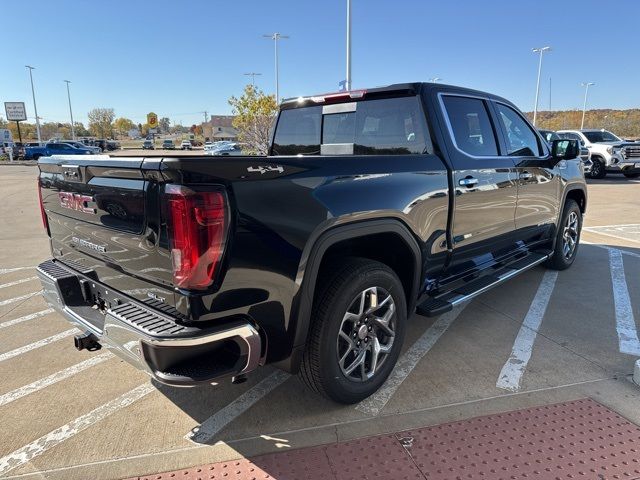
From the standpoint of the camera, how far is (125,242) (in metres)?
2.23

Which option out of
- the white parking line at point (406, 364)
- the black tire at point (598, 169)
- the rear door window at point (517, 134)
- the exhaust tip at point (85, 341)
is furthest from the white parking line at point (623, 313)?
the black tire at point (598, 169)

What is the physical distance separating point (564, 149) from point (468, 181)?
6.17 feet

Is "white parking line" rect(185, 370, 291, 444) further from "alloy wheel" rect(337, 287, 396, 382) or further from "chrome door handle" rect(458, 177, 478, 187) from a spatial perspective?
"chrome door handle" rect(458, 177, 478, 187)

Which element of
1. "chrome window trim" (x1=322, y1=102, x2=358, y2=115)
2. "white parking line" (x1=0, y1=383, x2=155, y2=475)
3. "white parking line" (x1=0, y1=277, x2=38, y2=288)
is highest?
"chrome window trim" (x1=322, y1=102, x2=358, y2=115)

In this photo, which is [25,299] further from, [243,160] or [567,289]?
[567,289]

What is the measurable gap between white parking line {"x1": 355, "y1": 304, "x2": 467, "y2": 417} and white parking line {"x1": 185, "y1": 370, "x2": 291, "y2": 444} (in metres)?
0.65

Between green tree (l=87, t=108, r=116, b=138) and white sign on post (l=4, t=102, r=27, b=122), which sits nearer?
white sign on post (l=4, t=102, r=27, b=122)

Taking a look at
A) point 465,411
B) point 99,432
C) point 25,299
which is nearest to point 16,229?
point 25,299

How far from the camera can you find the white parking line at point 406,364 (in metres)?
2.86

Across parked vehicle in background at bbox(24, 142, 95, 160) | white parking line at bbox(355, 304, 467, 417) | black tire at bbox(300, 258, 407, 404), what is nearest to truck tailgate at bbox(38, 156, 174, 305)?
black tire at bbox(300, 258, 407, 404)

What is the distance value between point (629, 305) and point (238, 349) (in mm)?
4205

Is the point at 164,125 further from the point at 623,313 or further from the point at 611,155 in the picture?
the point at 623,313

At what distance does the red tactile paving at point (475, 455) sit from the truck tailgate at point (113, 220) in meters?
1.03

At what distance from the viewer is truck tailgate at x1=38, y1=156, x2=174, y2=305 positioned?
6.79 feet
